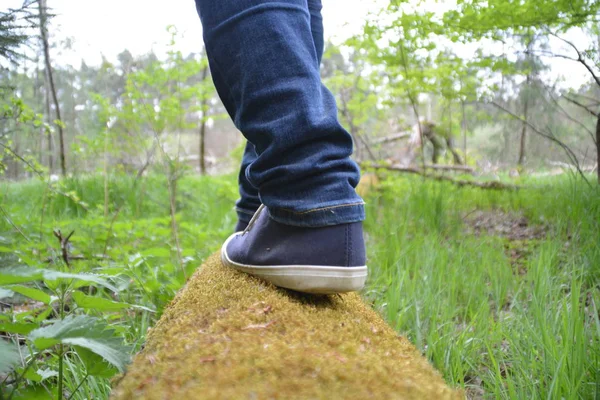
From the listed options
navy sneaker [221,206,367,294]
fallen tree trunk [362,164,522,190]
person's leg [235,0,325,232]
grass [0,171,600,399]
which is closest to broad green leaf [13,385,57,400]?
grass [0,171,600,399]

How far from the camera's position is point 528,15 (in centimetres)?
207

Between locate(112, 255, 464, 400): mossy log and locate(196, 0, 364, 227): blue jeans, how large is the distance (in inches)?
9.2

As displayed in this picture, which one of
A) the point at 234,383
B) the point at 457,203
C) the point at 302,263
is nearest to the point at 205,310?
the point at 302,263

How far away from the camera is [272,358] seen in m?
0.55

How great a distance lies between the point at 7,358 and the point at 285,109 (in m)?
0.67

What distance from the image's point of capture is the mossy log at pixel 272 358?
48 centimetres

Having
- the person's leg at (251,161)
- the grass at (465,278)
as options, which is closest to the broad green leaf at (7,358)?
the grass at (465,278)

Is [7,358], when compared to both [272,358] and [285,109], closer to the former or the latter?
[272,358]

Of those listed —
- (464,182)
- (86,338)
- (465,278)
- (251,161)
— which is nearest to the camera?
(86,338)

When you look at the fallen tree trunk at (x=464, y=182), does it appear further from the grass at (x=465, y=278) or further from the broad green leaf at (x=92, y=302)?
the broad green leaf at (x=92, y=302)

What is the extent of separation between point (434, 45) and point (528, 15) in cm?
99

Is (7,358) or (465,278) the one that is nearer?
(7,358)

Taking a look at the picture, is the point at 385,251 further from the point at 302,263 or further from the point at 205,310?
the point at 205,310

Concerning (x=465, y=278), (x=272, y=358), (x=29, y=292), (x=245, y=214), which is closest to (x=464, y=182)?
(x=465, y=278)
